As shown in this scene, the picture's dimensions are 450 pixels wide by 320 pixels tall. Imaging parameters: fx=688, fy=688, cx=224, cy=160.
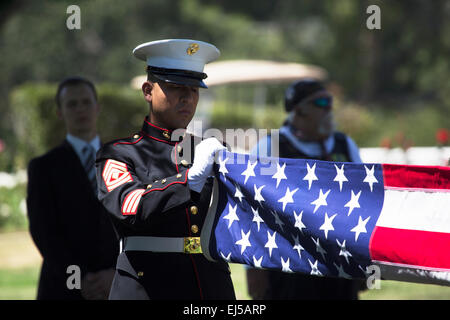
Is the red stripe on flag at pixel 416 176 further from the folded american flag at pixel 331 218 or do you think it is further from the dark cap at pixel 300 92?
the dark cap at pixel 300 92

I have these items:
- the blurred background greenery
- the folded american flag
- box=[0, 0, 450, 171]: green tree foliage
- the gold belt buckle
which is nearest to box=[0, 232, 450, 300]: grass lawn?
the folded american flag

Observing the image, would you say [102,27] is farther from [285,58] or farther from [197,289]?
[197,289]

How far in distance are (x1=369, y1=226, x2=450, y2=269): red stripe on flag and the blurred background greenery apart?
64.5ft

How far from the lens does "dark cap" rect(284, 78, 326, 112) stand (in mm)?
5344

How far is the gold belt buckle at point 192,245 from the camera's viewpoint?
11.0 ft

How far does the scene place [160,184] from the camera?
3.06 meters

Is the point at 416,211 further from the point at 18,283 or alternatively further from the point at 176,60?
the point at 18,283

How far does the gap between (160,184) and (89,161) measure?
1.86 m

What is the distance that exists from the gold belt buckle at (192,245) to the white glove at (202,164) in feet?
1.23

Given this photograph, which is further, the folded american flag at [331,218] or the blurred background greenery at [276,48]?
the blurred background greenery at [276,48]

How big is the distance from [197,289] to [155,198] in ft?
1.95

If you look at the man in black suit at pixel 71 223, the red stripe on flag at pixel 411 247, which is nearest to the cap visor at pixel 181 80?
the red stripe on flag at pixel 411 247

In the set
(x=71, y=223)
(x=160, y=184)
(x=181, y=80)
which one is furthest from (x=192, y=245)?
(x=71, y=223)

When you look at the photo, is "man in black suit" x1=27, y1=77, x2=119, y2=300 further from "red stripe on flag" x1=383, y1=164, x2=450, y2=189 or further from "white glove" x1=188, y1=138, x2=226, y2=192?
"red stripe on flag" x1=383, y1=164, x2=450, y2=189
